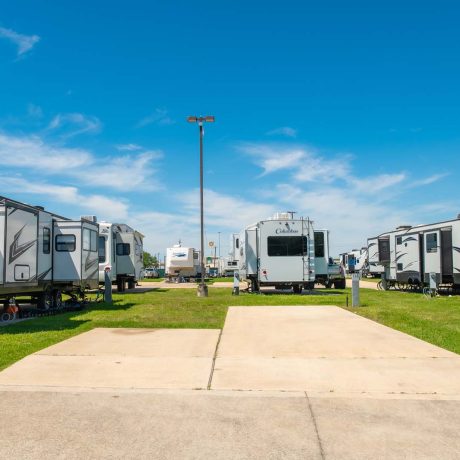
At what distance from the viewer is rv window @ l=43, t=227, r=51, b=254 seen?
1470 cm

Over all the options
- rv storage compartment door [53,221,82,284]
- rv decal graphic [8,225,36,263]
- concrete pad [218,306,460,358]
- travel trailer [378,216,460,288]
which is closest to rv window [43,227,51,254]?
rv storage compartment door [53,221,82,284]

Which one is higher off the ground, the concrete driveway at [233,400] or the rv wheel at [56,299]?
the rv wheel at [56,299]

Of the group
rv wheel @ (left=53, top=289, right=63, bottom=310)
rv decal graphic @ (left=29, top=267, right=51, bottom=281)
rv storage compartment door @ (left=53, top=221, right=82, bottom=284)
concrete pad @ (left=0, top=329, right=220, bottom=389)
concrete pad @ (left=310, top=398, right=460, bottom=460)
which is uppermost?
rv storage compartment door @ (left=53, top=221, right=82, bottom=284)

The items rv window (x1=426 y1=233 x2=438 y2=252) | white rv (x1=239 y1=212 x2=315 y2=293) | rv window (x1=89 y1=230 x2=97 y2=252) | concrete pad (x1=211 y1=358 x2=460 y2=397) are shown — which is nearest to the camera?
concrete pad (x1=211 y1=358 x2=460 y2=397)

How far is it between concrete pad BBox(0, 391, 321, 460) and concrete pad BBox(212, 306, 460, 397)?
78 cm

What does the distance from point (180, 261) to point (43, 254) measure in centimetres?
2797

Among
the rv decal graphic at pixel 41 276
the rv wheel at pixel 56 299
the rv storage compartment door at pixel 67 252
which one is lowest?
the rv wheel at pixel 56 299

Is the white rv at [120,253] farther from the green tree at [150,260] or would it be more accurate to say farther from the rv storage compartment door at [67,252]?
the green tree at [150,260]

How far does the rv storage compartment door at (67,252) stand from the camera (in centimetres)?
1530

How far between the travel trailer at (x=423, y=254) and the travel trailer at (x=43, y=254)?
13983 mm

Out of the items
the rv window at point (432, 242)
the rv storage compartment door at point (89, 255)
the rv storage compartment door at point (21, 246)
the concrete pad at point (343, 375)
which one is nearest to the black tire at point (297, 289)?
the rv window at point (432, 242)

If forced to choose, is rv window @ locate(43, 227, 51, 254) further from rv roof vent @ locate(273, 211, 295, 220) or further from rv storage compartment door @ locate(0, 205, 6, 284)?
rv roof vent @ locate(273, 211, 295, 220)

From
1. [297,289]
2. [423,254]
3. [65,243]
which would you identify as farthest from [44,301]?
[423,254]

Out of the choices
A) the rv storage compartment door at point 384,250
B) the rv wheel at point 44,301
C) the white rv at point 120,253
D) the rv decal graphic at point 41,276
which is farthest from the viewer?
the rv storage compartment door at point 384,250
